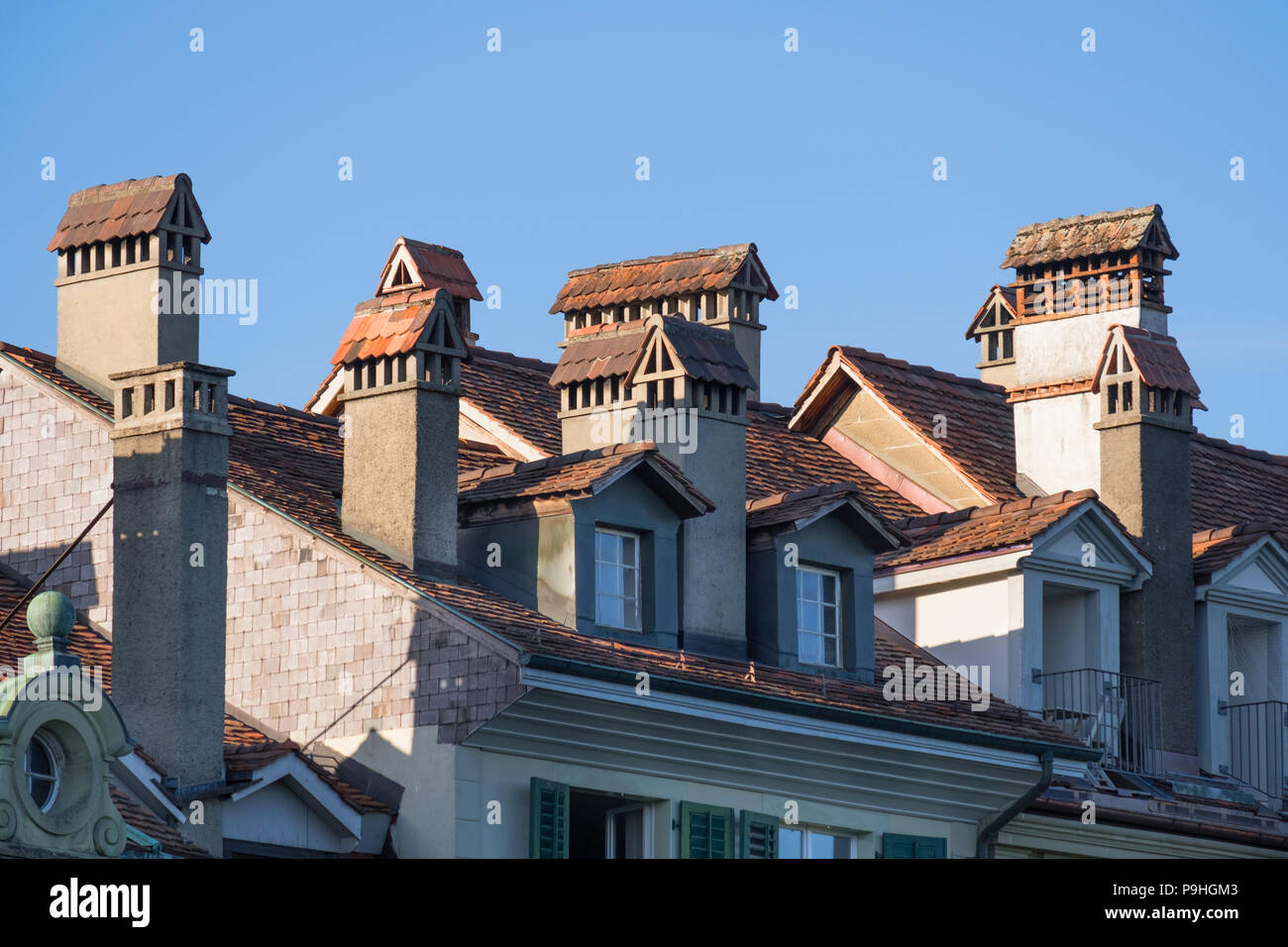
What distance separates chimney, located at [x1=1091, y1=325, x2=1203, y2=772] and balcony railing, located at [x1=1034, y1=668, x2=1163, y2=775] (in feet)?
0.76

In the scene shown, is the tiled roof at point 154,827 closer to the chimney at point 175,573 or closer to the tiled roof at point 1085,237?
the chimney at point 175,573

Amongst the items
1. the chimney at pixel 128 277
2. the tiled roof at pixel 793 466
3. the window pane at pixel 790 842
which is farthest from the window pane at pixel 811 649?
the chimney at pixel 128 277

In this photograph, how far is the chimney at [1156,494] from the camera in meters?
36.1

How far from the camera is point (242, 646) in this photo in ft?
101

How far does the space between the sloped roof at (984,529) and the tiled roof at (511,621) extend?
3.15ft

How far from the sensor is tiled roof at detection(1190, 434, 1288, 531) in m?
40.8

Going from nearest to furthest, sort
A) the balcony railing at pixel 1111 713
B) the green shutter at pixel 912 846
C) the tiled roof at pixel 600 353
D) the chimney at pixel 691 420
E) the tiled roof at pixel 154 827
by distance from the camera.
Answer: the tiled roof at pixel 154 827 → the green shutter at pixel 912 846 → the chimney at pixel 691 420 → the tiled roof at pixel 600 353 → the balcony railing at pixel 1111 713

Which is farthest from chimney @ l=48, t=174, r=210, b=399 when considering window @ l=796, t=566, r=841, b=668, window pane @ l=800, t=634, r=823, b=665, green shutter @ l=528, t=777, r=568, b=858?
window pane @ l=800, t=634, r=823, b=665

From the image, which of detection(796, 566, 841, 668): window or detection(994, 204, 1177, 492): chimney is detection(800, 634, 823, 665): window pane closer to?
detection(796, 566, 841, 668): window

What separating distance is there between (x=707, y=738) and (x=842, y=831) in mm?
2329

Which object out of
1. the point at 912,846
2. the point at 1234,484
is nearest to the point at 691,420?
the point at 912,846
